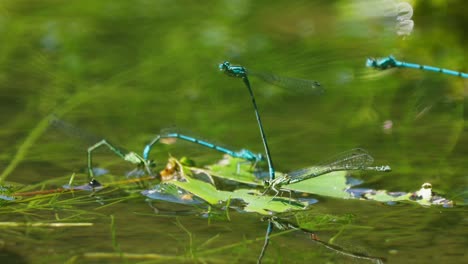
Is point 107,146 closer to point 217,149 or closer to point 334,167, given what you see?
point 217,149

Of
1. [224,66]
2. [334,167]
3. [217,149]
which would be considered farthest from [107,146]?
[334,167]

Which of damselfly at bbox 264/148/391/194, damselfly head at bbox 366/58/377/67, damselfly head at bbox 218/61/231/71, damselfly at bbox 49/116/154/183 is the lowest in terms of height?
damselfly at bbox 264/148/391/194

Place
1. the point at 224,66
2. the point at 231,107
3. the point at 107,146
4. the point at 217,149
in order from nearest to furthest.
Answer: the point at 224,66 → the point at 217,149 → the point at 107,146 → the point at 231,107

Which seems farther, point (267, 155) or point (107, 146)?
point (107, 146)

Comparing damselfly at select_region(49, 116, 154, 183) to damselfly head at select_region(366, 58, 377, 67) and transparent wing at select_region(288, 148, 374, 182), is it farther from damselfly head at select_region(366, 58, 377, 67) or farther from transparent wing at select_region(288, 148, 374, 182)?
damselfly head at select_region(366, 58, 377, 67)

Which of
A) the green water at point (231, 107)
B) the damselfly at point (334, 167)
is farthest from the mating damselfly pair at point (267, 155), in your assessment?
the green water at point (231, 107)

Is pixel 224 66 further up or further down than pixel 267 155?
further up

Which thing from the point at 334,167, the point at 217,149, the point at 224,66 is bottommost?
the point at 334,167

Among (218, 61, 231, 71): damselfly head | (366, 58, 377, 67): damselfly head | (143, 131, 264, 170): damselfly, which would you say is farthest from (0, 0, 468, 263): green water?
(218, 61, 231, 71): damselfly head

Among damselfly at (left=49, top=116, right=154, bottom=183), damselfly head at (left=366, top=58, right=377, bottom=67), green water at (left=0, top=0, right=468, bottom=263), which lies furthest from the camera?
damselfly head at (left=366, top=58, right=377, bottom=67)

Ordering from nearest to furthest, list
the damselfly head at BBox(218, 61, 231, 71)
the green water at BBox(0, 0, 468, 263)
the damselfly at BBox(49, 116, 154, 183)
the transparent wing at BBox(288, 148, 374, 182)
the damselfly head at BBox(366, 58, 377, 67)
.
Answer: the green water at BBox(0, 0, 468, 263), the transparent wing at BBox(288, 148, 374, 182), the damselfly head at BBox(218, 61, 231, 71), the damselfly at BBox(49, 116, 154, 183), the damselfly head at BBox(366, 58, 377, 67)
